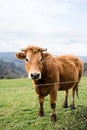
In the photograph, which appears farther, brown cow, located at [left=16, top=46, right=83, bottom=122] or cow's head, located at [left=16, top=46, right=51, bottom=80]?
brown cow, located at [left=16, top=46, right=83, bottom=122]

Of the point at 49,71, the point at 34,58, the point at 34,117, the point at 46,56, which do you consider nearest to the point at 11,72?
the point at 34,117

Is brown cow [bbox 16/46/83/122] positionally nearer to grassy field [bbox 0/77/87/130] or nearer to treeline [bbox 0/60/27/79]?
grassy field [bbox 0/77/87/130]

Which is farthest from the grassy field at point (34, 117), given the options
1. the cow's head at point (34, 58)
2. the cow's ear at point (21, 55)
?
the cow's ear at point (21, 55)

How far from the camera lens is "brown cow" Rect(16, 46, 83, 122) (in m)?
8.24

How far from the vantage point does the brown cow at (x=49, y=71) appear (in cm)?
824

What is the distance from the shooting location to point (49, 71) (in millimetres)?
9062

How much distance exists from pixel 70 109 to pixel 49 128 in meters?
1.88

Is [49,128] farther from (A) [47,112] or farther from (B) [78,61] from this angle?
(B) [78,61]

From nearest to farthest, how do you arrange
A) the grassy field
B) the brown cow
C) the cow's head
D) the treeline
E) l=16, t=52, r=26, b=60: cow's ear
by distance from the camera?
the cow's head → the brown cow → l=16, t=52, r=26, b=60: cow's ear → the grassy field → the treeline

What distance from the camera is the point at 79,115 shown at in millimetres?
9961

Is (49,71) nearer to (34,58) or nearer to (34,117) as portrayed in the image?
(34,58)

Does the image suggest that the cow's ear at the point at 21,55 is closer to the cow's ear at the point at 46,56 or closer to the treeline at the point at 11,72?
the cow's ear at the point at 46,56

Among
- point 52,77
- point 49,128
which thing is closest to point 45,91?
point 52,77

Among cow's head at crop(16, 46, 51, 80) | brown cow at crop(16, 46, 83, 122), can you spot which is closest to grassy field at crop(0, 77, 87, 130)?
brown cow at crop(16, 46, 83, 122)
